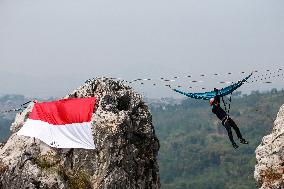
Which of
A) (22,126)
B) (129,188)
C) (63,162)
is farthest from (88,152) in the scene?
(22,126)

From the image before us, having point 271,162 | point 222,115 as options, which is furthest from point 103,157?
point 271,162

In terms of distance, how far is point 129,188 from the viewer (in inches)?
838

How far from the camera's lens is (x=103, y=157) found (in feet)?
69.9

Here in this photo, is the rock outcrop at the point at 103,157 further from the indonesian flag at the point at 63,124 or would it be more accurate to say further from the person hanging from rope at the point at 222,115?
the person hanging from rope at the point at 222,115

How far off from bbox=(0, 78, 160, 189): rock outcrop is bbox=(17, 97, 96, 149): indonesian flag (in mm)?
356

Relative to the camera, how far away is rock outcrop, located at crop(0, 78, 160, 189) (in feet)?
68.8

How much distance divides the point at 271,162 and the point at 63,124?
10824 mm

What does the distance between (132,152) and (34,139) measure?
5.46 metres

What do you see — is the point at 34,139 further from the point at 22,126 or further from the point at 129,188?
the point at 129,188

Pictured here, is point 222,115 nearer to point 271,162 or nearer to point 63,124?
→ point 271,162

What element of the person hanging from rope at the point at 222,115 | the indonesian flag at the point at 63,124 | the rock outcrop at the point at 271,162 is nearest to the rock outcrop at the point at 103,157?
the indonesian flag at the point at 63,124

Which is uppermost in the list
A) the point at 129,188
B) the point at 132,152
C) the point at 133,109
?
the point at 133,109

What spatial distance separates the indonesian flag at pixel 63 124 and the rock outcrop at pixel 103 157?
0.36 m

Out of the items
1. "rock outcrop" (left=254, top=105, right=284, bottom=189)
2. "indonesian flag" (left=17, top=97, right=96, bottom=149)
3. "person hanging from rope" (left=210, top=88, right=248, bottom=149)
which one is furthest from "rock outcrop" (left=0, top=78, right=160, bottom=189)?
"rock outcrop" (left=254, top=105, right=284, bottom=189)
